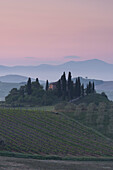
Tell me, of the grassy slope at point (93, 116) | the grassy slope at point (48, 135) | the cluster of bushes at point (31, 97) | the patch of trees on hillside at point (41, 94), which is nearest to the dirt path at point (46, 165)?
the grassy slope at point (48, 135)

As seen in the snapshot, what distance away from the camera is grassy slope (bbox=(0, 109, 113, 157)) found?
60594mm

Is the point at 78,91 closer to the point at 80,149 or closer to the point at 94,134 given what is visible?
the point at 94,134

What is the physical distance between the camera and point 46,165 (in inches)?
1875

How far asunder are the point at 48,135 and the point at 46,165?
75.3ft

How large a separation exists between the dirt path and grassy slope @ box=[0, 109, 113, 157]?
691cm

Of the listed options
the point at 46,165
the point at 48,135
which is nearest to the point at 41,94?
the point at 48,135

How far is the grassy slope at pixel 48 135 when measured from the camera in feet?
199

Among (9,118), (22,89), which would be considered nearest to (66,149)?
(9,118)

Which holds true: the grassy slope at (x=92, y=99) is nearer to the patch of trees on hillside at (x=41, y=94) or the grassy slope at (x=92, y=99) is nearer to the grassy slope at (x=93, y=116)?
the patch of trees on hillside at (x=41, y=94)

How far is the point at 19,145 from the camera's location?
59875 millimetres

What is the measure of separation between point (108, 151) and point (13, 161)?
25.3m

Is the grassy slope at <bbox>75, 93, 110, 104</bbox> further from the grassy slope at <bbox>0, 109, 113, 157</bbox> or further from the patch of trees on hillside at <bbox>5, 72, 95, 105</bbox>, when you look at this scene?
the grassy slope at <bbox>0, 109, 113, 157</bbox>

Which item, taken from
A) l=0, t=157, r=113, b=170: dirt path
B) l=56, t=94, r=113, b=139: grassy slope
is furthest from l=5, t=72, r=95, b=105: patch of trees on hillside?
l=0, t=157, r=113, b=170: dirt path

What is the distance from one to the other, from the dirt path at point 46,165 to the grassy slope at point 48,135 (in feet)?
22.7
